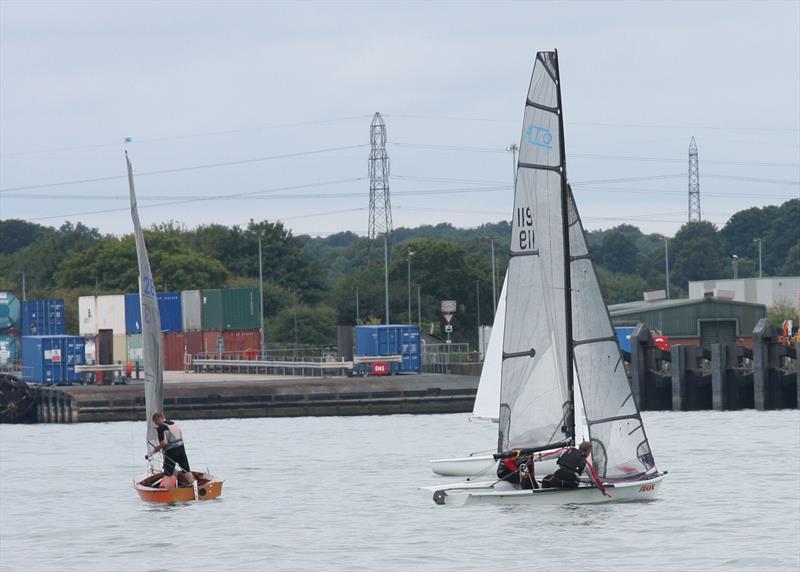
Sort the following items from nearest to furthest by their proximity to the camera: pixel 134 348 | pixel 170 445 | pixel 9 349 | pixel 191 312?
pixel 170 445 < pixel 134 348 < pixel 9 349 < pixel 191 312

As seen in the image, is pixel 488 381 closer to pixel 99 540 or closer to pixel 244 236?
pixel 99 540

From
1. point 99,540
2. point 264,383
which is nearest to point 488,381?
point 99,540

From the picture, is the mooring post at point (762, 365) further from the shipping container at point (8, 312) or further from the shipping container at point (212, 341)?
the shipping container at point (8, 312)

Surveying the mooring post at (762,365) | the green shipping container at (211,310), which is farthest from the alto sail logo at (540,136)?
the green shipping container at (211,310)

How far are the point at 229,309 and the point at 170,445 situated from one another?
7228 cm

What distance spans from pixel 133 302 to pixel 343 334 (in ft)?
50.8

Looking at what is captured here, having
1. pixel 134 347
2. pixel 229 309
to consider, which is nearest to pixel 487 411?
pixel 134 347

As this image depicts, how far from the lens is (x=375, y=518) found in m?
36.9

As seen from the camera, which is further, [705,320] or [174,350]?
[174,350]

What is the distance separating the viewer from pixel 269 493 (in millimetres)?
43344

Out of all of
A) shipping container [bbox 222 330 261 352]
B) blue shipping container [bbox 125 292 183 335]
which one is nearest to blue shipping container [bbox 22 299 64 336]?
blue shipping container [bbox 125 292 183 335]

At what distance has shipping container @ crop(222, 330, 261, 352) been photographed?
365 feet

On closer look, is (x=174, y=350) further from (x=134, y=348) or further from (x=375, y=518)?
(x=375, y=518)

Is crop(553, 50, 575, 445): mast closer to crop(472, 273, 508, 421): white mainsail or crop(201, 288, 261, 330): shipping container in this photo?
crop(472, 273, 508, 421): white mainsail
